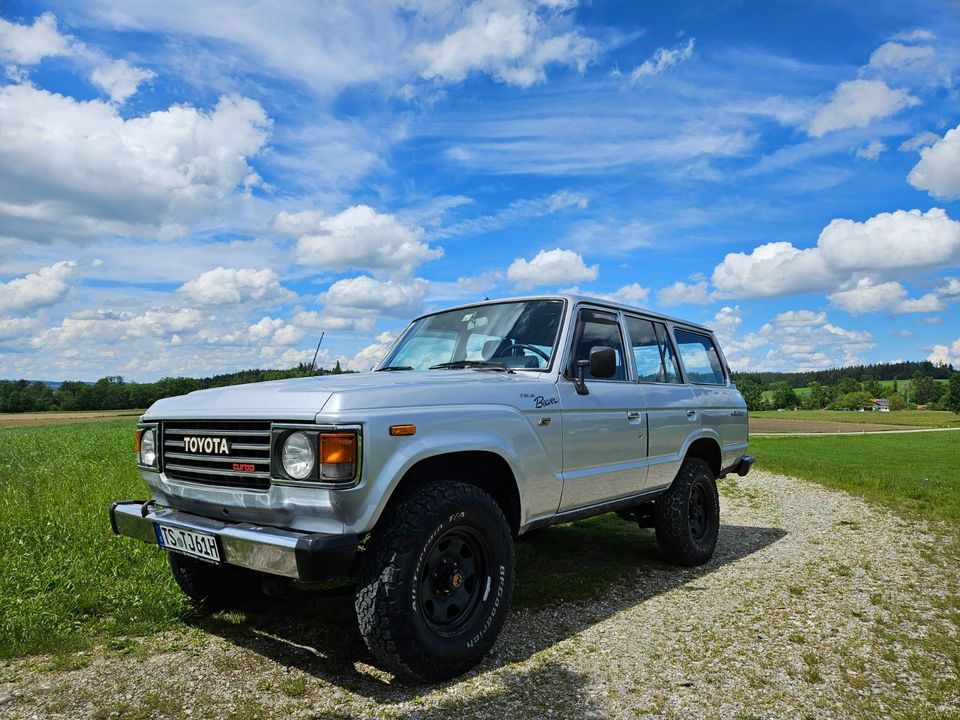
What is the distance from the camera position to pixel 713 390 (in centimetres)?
623

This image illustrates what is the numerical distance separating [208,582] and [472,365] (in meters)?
2.27

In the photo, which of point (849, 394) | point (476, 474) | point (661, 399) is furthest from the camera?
point (849, 394)

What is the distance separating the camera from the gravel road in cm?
306

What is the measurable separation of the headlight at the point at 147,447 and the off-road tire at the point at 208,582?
71 cm

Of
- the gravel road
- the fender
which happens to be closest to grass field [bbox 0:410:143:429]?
the gravel road

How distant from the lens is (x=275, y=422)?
309 cm

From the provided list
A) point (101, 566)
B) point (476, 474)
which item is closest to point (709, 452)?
point (476, 474)

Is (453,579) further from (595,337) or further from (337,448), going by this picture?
(595,337)

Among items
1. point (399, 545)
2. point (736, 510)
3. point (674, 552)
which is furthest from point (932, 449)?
point (399, 545)

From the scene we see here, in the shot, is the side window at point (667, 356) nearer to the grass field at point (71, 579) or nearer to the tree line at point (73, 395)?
the grass field at point (71, 579)

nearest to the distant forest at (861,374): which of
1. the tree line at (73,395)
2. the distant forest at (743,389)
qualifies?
the distant forest at (743,389)

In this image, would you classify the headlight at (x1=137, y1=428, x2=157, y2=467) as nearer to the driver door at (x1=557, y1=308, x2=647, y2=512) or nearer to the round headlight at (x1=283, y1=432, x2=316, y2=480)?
the round headlight at (x1=283, y1=432, x2=316, y2=480)

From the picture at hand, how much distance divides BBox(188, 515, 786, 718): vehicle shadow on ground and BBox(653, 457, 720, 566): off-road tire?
0.48 feet

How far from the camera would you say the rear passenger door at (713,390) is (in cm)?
598
